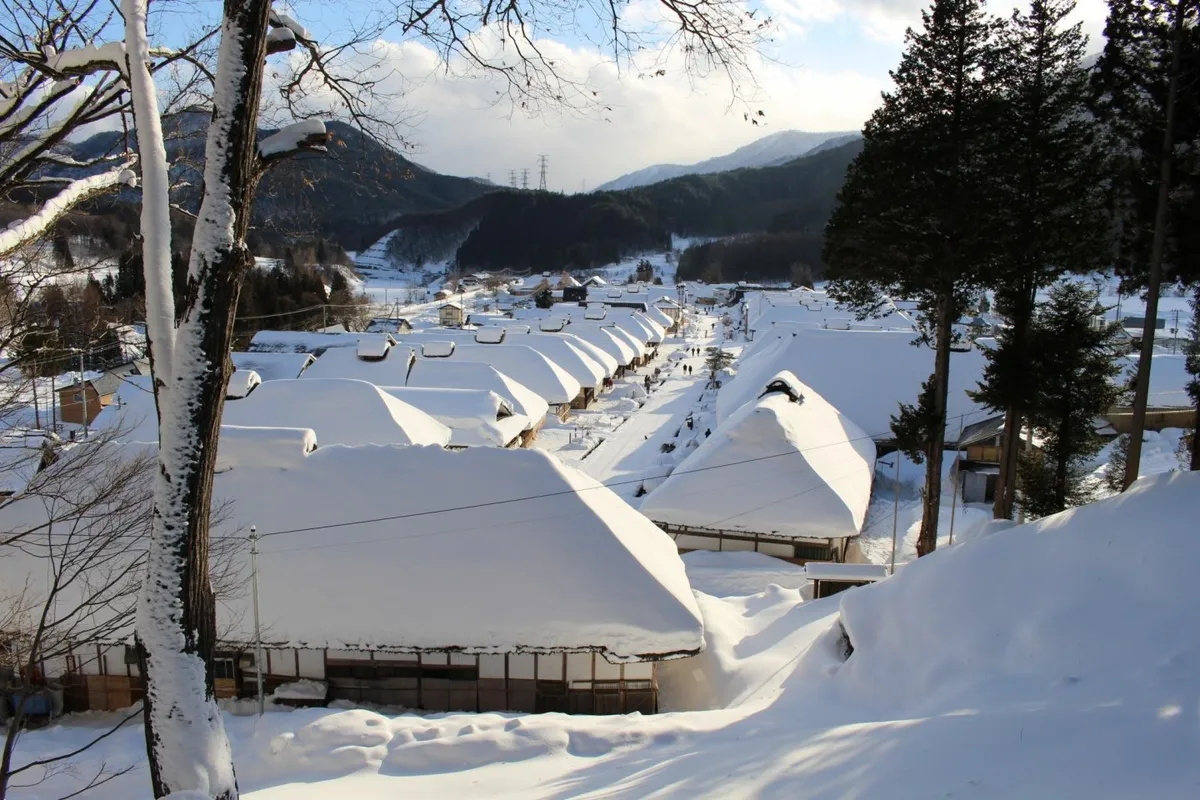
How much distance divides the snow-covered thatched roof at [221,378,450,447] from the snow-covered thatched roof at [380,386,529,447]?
145 cm

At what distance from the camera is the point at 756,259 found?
12925 centimetres

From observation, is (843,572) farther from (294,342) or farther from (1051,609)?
(294,342)

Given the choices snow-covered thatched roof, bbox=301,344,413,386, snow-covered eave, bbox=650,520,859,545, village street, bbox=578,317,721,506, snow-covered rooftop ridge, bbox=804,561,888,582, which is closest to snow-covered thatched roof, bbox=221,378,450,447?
village street, bbox=578,317,721,506

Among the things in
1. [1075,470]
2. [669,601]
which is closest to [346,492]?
[669,601]

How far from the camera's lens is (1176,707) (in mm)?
5297

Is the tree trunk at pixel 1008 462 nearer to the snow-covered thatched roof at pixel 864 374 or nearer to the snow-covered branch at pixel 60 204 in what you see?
the snow-covered thatched roof at pixel 864 374

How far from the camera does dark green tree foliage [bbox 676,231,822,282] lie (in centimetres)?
12669

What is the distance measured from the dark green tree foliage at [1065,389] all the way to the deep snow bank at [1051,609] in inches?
259

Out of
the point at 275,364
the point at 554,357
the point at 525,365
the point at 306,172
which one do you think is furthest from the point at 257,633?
the point at 554,357

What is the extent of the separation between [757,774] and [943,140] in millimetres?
11258

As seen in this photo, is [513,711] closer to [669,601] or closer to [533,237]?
[669,601]

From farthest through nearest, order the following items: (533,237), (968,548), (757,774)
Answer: (533,237), (968,548), (757,774)

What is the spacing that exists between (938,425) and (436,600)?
954cm

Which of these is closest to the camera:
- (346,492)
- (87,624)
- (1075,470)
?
(87,624)
